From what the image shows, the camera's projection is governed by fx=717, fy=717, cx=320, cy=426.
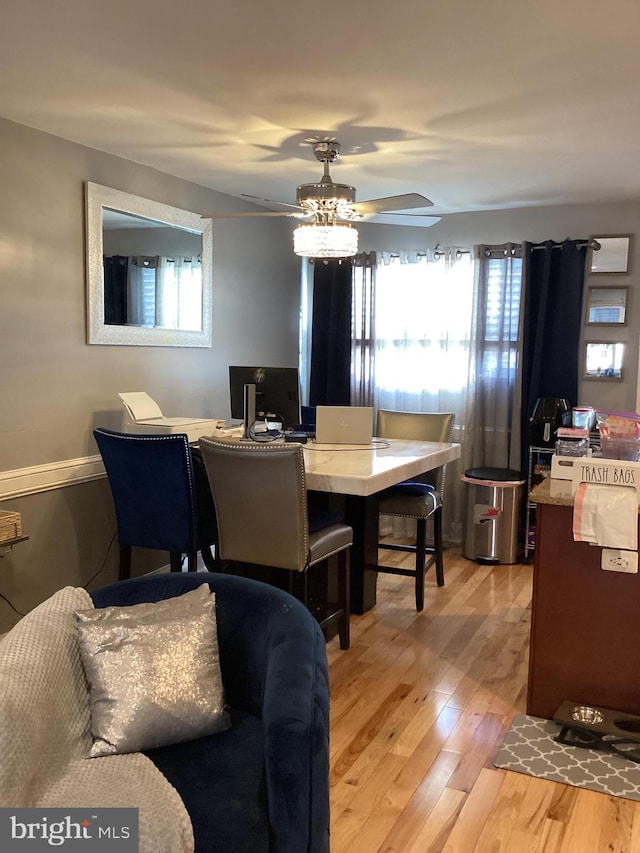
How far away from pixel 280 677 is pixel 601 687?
63.4 inches

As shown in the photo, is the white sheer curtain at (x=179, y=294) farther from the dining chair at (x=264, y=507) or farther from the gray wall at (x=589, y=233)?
the gray wall at (x=589, y=233)

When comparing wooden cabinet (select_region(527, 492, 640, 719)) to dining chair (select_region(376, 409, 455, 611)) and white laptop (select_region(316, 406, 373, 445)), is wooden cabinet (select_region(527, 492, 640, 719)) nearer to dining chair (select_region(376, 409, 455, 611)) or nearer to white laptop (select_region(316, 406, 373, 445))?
dining chair (select_region(376, 409, 455, 611))

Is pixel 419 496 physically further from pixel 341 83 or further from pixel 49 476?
pixel 341 83

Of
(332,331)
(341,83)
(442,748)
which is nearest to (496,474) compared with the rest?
(332,331)

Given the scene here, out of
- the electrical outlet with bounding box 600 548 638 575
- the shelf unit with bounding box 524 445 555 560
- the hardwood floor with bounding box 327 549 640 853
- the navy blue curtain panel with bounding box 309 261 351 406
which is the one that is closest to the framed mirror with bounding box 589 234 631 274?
the shelf unit with bounding box 524 445 555 560

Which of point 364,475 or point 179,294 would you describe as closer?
point 364,475

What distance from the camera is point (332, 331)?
533cm

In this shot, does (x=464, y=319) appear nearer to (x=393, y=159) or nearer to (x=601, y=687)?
(x=393, y=159)

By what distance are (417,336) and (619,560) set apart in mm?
2873

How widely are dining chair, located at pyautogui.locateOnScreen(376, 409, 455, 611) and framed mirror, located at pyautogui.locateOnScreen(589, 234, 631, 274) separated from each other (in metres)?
1.44

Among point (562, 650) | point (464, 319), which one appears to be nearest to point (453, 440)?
point (464, 319)

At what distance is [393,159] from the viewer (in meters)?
3.62

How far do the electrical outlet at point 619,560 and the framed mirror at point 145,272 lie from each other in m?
2.57

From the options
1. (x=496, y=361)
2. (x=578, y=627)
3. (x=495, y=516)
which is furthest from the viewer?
(x=496, y=361)
